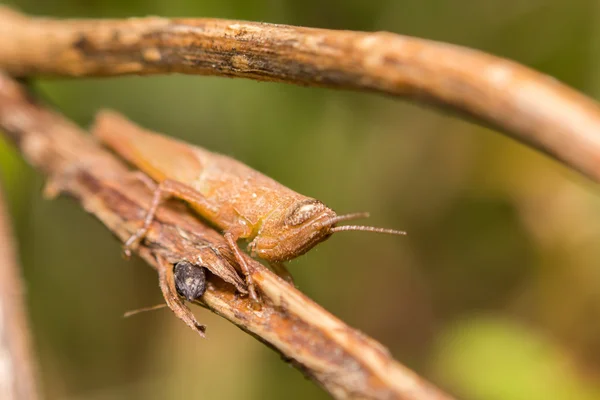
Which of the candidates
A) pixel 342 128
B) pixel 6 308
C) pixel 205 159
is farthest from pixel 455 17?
pixel 6 308

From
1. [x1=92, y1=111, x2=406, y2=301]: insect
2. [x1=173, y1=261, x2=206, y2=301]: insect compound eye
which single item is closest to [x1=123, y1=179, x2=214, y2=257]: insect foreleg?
[x1=92, y1=111, x2=406, y2=301]: insect

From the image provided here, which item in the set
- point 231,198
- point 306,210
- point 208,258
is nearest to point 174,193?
point 231,198

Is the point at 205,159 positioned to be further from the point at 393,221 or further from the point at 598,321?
the point at 598,321

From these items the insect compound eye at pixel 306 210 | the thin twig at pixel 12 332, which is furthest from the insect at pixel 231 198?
the thin twig at pixel 12 332

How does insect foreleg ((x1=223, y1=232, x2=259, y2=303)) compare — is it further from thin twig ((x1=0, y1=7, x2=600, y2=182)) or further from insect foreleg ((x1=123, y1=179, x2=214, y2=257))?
thin twig ((x1=0, y1=7, x2=600, y2=182))

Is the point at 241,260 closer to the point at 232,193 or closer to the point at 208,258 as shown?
the point at 208,258
